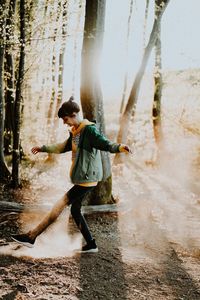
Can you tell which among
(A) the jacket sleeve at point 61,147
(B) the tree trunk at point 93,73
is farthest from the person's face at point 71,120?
→ (B) the tree trunk at point 93,73

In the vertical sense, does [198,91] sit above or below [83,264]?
above

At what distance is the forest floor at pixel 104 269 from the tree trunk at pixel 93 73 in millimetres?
1440

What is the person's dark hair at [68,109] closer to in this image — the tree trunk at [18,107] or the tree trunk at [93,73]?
the tree trunk at [93,73]

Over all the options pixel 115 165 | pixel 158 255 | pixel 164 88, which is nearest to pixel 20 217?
pixel 158 255

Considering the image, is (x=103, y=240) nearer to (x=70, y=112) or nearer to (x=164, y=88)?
(x=70, y=112)

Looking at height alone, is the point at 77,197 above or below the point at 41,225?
above

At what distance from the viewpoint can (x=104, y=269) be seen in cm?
516

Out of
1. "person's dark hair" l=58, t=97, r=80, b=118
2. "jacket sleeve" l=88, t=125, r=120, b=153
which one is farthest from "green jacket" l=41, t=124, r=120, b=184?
"person's dark hair" l=58, t=97, r=80, b=118

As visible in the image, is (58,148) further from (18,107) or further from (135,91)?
(135,91)

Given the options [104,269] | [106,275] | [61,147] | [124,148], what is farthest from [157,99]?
[106,275]

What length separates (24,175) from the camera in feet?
35.3

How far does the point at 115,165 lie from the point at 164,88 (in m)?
4.76

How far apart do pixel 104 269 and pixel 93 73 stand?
171 inches

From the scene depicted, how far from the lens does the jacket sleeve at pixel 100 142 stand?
16.0 feet
